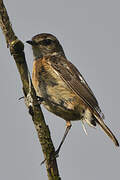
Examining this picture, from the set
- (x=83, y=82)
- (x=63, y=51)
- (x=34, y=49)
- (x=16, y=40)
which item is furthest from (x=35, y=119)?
(x=63, y=51)

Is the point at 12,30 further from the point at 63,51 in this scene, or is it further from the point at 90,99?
the point at 63,51

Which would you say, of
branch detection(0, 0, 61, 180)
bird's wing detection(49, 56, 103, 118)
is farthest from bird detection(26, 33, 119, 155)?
branch detection(0, 0, 61, 180)

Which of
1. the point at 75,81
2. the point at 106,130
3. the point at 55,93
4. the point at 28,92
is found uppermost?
the point at 75,81

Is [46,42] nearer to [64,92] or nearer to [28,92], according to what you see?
[64,92]

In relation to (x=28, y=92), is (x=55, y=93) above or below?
above

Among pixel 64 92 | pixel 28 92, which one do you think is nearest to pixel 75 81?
pixel 64 92

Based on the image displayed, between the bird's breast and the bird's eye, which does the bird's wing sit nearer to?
the bird's breast

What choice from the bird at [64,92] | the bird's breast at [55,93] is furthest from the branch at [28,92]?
the bird's breast at [55,93]

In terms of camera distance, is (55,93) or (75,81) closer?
(55,93)
